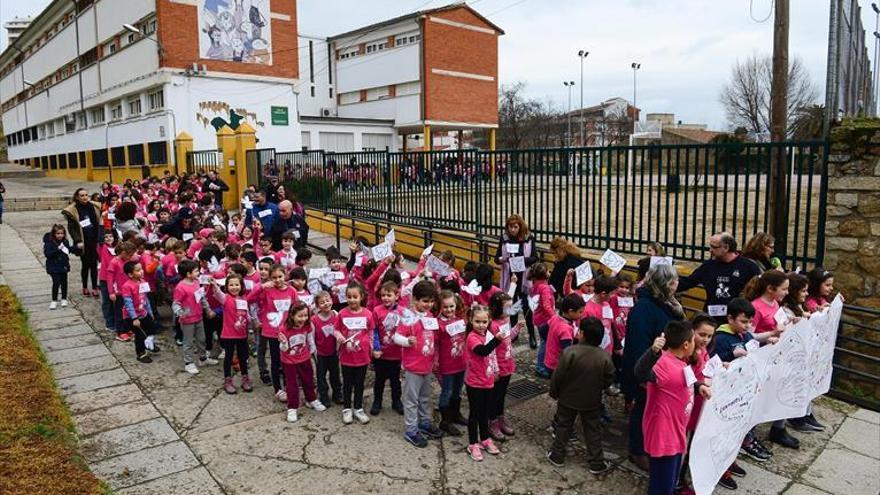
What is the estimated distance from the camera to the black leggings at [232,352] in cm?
628

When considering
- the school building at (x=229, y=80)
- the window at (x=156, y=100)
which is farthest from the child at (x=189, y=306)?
the window at (x=156, y=100)


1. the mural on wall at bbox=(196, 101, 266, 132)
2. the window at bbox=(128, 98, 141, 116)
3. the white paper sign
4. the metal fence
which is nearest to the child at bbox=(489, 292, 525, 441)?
the white paper sign

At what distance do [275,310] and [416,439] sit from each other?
80.0 inches

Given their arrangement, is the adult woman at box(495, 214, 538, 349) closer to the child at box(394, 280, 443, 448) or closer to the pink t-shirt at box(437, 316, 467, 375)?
the pink t-shirt at box(437, 316, 467, 375)

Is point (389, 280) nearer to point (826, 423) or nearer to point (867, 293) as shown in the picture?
point (826, 423)

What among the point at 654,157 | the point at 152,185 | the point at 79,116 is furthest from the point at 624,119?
the point at 654,157

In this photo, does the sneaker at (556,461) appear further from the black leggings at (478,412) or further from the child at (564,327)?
the child at (564,327)

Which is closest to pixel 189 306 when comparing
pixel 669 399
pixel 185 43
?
pixel 669 399

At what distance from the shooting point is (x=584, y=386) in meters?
4.60

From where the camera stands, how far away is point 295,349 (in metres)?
5.61

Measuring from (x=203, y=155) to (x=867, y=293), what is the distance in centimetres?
2304

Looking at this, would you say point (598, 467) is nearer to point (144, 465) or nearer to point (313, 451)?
point (313, 451)

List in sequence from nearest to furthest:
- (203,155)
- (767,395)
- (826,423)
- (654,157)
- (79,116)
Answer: (767,395)
(826,423)
(654,157)
(203,155)
(79,116)

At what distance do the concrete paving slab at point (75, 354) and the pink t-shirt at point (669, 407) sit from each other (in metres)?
6.51
